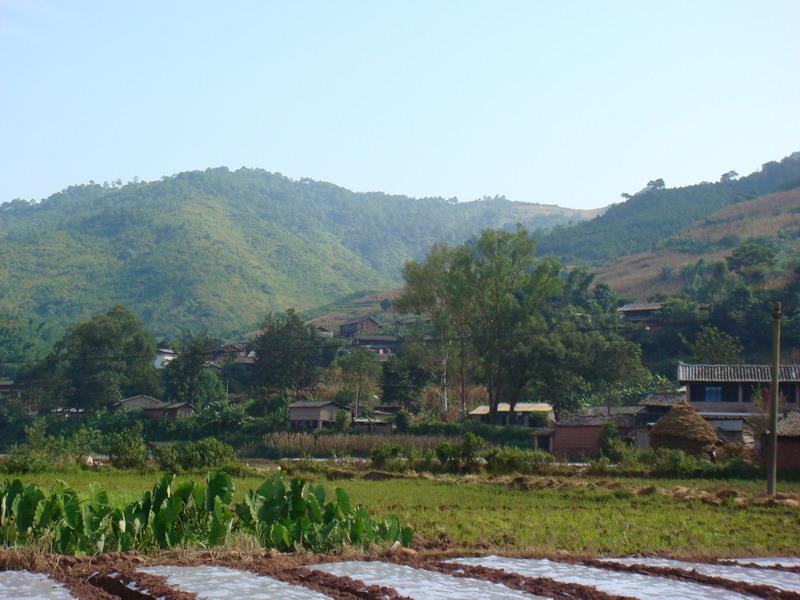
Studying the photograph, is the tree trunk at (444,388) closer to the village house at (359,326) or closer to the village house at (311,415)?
the village house at (311,415)

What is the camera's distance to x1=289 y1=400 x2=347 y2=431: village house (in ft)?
164

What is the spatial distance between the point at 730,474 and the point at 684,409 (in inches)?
208

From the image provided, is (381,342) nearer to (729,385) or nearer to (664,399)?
(664,399)

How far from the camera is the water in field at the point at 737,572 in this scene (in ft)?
35.7

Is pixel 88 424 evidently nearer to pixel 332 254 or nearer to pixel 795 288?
pixel 795 288

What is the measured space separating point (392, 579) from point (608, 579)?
2358 mm

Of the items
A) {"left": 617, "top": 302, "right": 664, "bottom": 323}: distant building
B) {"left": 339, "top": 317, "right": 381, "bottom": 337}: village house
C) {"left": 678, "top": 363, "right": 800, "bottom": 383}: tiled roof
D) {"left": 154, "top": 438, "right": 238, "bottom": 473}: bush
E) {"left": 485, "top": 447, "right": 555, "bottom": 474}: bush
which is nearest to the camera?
{"left": 485, "top": 447, "right": 555, "bottom": 474}: bush

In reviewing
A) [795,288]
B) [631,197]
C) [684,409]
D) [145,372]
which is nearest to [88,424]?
[145,372]

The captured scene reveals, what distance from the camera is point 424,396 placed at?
180ft

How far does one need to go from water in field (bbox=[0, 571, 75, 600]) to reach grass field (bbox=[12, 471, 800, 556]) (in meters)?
3.43

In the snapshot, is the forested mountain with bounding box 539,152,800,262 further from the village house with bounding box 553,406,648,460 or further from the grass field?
the grass field

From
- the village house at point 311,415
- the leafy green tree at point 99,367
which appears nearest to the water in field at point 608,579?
the village house at point 311,415

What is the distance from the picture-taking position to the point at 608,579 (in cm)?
1062

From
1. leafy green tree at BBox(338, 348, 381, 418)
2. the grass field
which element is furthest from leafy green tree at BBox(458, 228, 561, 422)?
the grass field
